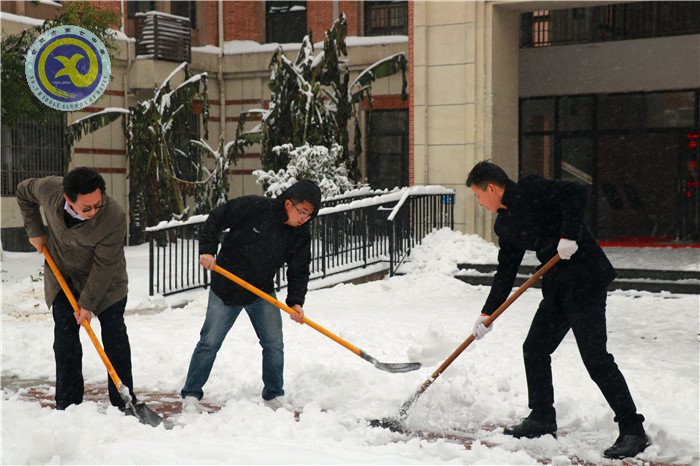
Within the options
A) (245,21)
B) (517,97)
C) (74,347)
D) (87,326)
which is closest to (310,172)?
(517,97)

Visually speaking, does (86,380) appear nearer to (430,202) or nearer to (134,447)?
(134,447)

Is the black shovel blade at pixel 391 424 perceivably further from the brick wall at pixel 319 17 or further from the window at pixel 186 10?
the window at pixel 186 10

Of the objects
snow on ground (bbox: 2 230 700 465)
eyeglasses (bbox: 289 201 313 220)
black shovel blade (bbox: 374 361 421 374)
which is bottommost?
snow on ground (bbox: 2 230 700 465)

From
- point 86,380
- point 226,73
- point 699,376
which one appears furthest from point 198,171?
point 699,376

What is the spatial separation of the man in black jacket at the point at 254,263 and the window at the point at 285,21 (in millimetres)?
17900

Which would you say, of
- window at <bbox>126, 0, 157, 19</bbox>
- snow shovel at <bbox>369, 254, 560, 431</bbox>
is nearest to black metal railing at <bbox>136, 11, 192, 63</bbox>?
window at <bbox>126, 0, 157, 19</bbox>

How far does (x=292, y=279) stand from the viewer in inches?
266

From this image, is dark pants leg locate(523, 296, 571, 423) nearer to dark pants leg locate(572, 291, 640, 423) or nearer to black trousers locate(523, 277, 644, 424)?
black trousers locate(523, 277, 644, 424)

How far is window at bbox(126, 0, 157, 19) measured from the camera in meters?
23.0

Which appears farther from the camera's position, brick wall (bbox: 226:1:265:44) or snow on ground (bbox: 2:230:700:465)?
brick wall (bbox: 226:1:265:44)

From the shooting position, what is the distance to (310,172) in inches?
632

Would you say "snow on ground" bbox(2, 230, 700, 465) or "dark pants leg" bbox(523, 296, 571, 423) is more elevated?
"dark pants leg" bbox(523, 296, 571, 423)

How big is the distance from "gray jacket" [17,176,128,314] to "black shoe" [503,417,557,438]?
112 inches

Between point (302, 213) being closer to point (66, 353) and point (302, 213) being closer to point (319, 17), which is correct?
point (66, 353)
